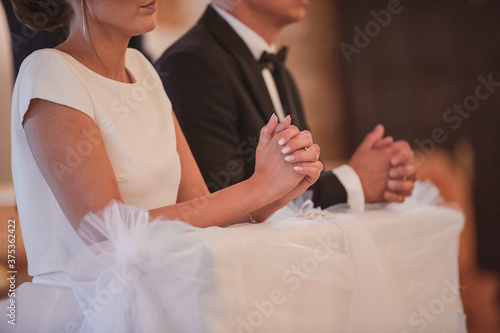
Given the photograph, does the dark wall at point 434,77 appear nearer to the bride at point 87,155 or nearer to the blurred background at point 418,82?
the blurred background at point 418,82

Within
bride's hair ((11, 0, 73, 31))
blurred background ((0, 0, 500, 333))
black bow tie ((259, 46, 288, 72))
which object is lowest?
blurred background ((0, 0, 500, 333))

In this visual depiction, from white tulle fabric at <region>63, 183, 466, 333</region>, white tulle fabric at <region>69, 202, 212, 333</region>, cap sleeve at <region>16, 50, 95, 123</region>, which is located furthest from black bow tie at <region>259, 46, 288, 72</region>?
white tulle fabric at <region>69, 202, 212, 333</region>

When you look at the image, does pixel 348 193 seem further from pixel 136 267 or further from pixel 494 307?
pixel 494 307

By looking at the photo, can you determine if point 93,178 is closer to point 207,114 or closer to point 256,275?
point 256,275

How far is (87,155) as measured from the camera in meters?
1.08

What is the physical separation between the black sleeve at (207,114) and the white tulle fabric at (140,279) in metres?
0.58

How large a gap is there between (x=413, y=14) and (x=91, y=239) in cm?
379

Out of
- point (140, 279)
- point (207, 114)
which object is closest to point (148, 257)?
point (140, 279)

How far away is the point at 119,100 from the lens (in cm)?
125

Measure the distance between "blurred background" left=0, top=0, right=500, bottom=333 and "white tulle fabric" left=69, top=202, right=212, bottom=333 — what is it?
3.34 meters

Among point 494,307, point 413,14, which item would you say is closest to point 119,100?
point 494,307

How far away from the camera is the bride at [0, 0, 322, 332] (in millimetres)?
1089

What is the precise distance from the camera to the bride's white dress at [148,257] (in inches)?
38.7

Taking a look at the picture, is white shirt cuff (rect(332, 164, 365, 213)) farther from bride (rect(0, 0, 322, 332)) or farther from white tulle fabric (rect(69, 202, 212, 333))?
white tulle fabric (rect(69, 202, 212, 333))
